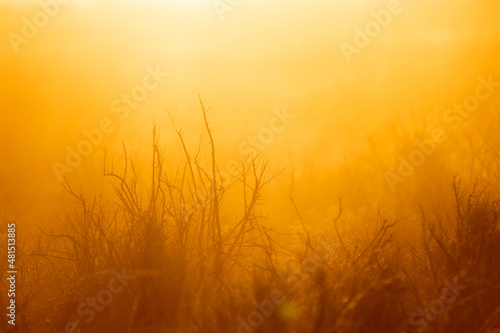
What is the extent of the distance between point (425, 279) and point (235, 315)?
209cm

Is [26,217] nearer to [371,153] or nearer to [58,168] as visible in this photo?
[58,168]

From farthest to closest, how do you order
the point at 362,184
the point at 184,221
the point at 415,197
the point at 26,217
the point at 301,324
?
the point at 362,184
the point at 415,197
the point at 26,217
the point at 184,221
the point at 301,324

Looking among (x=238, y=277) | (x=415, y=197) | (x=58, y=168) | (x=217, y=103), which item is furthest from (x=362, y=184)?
(x=238, y=277)

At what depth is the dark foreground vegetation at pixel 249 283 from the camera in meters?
5.82

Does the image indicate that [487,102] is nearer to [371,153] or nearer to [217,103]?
[371,153]

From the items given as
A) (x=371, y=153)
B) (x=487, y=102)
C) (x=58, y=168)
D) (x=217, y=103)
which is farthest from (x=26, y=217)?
(x=487, y=102)

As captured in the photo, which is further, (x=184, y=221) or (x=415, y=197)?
(x=415, y=197)

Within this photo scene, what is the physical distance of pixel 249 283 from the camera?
6.36m

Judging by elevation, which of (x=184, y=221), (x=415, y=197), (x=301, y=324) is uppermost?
(x=415, y=197)

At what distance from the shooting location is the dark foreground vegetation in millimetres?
5820

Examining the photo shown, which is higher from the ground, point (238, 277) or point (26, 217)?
point (26, 217)

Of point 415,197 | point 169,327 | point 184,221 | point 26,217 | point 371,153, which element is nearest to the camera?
point 169,327

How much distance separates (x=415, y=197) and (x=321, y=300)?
19403mm

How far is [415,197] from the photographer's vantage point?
24.3m
